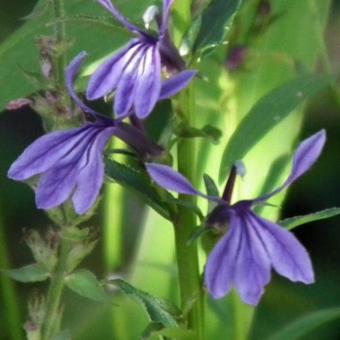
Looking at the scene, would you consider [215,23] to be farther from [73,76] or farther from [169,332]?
[169,332]

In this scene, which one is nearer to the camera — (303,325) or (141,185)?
(141,185)

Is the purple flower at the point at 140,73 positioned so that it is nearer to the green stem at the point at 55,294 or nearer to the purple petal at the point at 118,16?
the purple petal at the point at 118,16

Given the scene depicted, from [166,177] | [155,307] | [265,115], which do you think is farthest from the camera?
[265,115]

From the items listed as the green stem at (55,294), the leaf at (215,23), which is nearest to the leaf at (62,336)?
the green stem at (55,294)

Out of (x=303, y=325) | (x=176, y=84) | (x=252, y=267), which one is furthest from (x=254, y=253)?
(x=303, y=325)

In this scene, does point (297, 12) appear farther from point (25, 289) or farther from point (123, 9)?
point (25, 289)

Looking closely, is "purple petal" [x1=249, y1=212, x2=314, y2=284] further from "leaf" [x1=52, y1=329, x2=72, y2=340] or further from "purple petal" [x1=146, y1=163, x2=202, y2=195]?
"leaf" [x1=52, y1=329, x2=72, y2=340]
